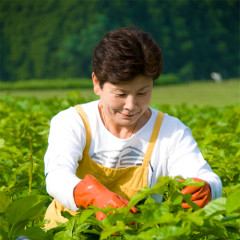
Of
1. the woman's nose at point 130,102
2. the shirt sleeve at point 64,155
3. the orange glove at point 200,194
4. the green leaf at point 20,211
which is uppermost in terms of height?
the woman's nose at point 130,102

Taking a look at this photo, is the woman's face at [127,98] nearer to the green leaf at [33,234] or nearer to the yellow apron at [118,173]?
the yellow apron at [118,173]

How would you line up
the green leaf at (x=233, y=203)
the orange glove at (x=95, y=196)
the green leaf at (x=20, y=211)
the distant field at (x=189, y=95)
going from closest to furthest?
the green leaf at (x=233, y=203) → the green leaf at (x=20, y=211) → the orange glove at (x=95, y=196) → the distant field at (x=189, y=95)

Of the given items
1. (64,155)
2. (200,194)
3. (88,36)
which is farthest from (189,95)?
(200,194)

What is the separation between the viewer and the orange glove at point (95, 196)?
51.5 inches

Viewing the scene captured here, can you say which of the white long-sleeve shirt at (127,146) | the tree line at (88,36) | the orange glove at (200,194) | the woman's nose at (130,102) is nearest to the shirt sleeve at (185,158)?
the white long-sleeve shirt at (127,146)

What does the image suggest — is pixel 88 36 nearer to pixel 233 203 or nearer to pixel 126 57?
pixel 126 57

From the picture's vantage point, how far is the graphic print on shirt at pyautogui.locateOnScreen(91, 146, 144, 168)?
1959 millimetres

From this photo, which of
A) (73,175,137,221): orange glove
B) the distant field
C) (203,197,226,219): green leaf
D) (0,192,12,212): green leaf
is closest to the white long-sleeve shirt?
(73,175,137,221): orange glove

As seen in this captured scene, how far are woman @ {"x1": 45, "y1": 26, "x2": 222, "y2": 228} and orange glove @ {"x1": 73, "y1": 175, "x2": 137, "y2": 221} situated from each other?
14cm

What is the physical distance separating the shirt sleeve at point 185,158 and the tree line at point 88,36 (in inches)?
1175

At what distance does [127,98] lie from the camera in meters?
1.78

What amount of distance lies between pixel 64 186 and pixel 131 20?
1310 inches

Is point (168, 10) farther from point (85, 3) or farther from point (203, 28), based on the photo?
point (85, 3)

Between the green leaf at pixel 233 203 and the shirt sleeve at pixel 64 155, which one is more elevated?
the green leaf at pixel 233 203
